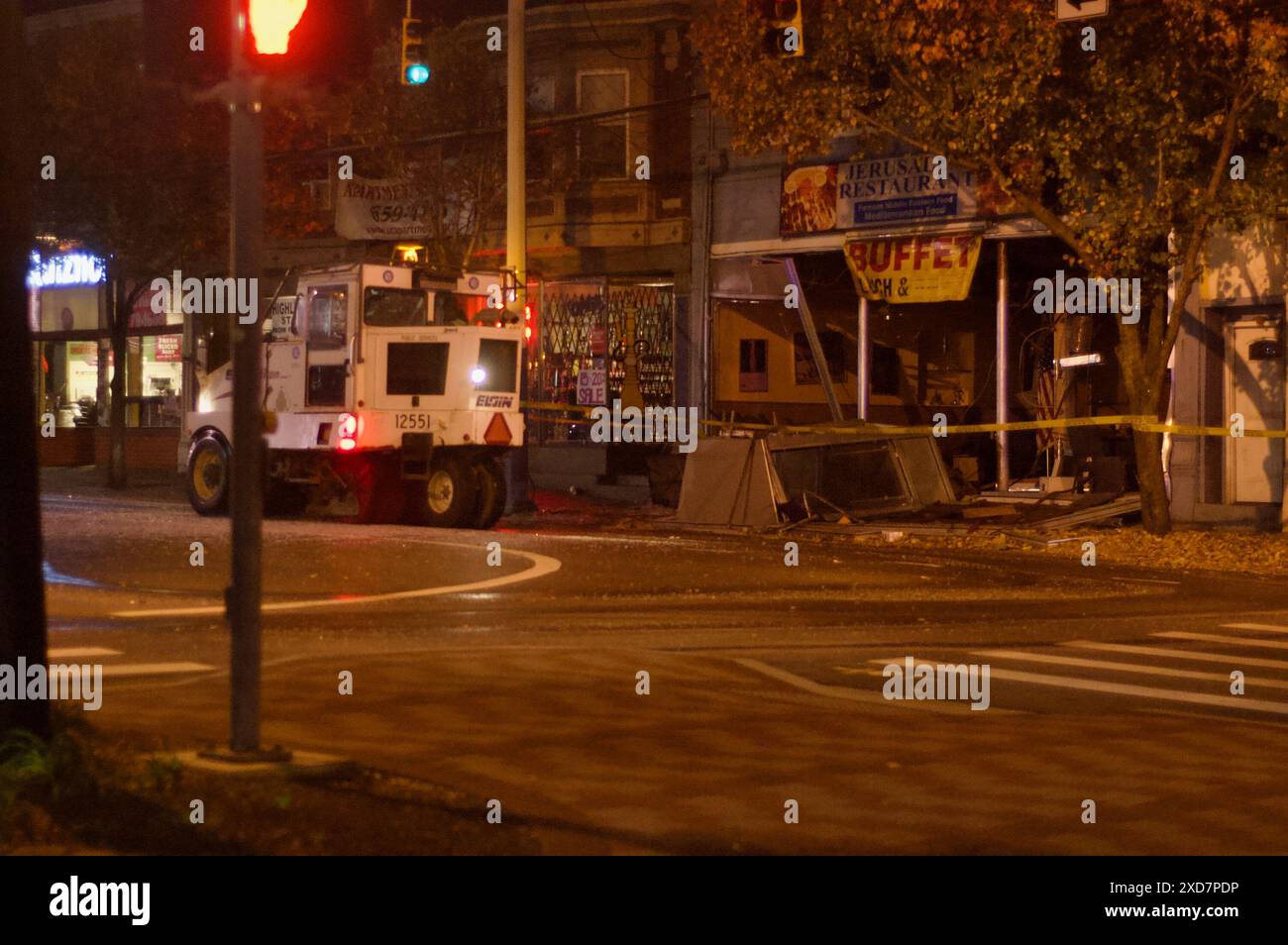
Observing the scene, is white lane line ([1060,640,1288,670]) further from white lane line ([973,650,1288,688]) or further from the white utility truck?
the white utility truck

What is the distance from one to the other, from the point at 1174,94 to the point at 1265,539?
5.59 m

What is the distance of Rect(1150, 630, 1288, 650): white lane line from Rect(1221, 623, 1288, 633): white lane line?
1.66 feet

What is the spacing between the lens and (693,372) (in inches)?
1213

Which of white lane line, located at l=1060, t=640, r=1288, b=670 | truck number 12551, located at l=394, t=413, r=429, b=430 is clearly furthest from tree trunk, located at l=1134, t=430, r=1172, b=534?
truck number 12551, located at l=394, t=413, r=429, b=430

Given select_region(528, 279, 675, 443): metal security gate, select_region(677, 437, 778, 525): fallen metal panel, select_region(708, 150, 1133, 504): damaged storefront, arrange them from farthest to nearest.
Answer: select_region(528, 279, 675, 443): metal security gate
select_region(708, 150, 1133, 504): damaged storefront
select_region(677, 437, 778, 525): fallen metal panel

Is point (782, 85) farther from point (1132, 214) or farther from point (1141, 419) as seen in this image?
point (1141, 419)

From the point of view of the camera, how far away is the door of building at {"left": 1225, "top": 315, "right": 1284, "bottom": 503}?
23.5 m

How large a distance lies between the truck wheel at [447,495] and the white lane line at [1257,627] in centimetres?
1119

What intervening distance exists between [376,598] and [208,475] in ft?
35.2

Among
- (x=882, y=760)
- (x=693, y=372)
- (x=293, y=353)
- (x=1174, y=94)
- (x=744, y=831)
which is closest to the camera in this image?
(x=744, y=831)

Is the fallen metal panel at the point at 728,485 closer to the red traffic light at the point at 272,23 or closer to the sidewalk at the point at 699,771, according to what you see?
the sidewalk at the point at 699,771

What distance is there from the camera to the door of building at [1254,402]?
76.9 feet

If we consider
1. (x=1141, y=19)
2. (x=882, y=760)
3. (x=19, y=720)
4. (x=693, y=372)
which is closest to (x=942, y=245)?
(x=693, y=372)

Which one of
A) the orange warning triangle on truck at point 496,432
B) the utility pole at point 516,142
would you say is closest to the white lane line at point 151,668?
the orange warning triangle on truck at point 496,432
